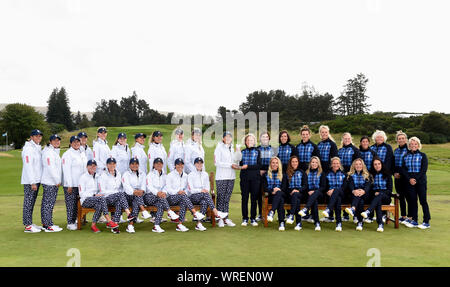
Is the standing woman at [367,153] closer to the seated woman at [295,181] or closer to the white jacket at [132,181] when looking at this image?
the seated woman at [295,181]

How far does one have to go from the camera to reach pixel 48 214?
7.50m

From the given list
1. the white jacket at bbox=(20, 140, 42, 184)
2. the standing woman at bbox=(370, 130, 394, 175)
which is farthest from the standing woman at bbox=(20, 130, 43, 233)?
the standing woman at bbox=(370, 130, 394, 175)

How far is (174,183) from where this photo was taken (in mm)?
7895

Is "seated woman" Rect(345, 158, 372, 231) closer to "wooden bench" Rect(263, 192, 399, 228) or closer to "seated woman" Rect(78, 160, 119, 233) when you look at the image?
"wooden bench" Rect(263, 192, 399, 228)

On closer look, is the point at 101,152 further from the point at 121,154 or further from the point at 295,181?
the point at 295,181

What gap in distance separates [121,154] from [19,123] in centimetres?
7294

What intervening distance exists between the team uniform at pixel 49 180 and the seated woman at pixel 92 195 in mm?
549

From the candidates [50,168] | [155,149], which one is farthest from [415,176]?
[50,168]

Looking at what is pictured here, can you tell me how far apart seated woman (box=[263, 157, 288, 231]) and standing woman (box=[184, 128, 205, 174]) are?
5.46 ft

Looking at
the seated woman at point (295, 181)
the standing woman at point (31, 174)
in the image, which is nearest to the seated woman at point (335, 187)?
the seated woman at point (295, 181)

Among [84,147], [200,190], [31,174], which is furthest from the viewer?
[84,147]

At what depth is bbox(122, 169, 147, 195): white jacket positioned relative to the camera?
7.66m
